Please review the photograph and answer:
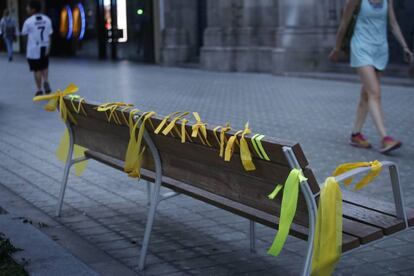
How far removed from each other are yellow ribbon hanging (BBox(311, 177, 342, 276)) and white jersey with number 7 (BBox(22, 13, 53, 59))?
1249cm

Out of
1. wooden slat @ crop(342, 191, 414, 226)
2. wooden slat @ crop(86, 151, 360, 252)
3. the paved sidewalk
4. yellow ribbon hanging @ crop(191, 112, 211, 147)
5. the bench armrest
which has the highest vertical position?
yellow ribbon hanging @ crop(191, 112, 211, 147)

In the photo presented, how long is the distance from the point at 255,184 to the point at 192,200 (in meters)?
2.60

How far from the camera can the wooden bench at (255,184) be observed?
347 cm

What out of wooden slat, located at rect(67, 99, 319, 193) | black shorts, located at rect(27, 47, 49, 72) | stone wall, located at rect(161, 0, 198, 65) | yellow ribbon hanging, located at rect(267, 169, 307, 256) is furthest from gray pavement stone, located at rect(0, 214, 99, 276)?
stone wall, located at rect(161, 0, 198, 65)

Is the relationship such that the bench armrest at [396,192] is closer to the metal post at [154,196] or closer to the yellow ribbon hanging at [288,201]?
the yellow ribbon hanging at [288,201]

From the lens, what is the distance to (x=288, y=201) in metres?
3.46

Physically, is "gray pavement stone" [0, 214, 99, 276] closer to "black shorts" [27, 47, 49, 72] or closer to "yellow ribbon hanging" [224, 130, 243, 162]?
"yellow ribbon hanging" [224, 130, 243, 162]

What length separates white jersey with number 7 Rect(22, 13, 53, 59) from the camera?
1520 centimetres

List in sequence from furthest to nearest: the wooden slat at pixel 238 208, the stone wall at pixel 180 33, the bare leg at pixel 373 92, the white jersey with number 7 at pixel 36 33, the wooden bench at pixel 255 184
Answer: the stone wall at pixel 180 33, the white jersey with number 7 at pixel 36 33, the bare leg at pixel 373 92, the wooden slat at pixel 238 208, the wooden bench at pixel 255 184

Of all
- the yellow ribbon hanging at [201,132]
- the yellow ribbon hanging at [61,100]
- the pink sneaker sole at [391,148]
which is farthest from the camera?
the pink sneaker sole at [391,148]

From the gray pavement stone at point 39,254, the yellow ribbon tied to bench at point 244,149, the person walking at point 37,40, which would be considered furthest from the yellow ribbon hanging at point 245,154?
the person walking at point 37,40

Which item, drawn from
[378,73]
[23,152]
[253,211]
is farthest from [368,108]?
[253,211]

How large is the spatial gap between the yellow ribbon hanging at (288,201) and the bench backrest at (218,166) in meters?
0.06

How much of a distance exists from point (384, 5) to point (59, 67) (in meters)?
18.0
